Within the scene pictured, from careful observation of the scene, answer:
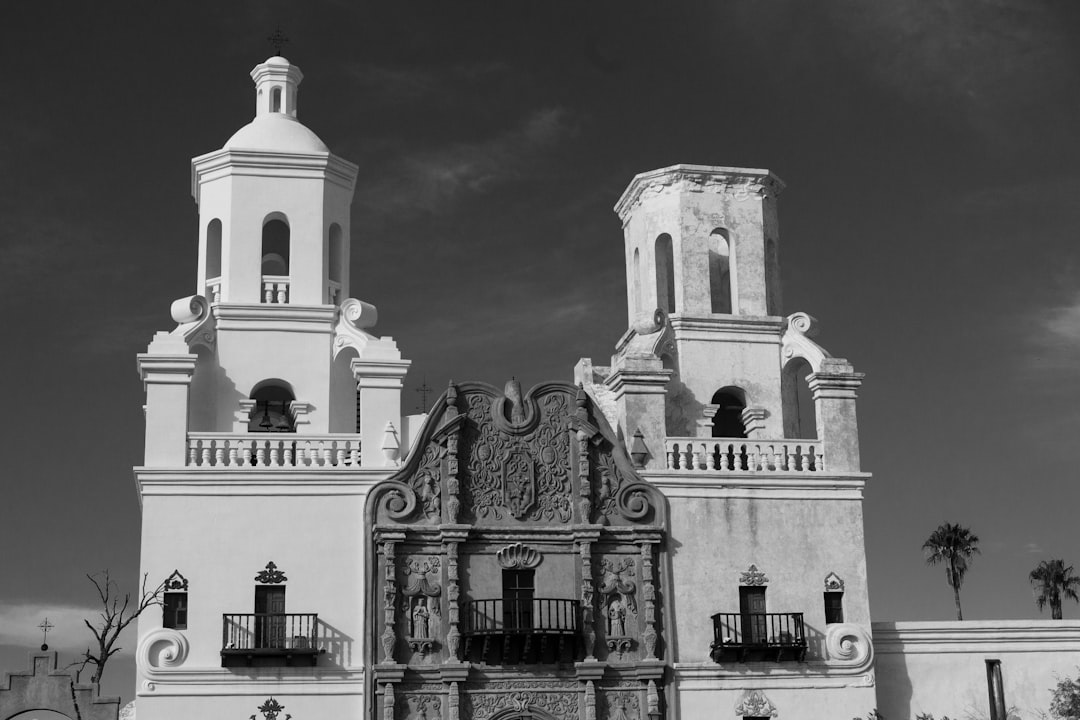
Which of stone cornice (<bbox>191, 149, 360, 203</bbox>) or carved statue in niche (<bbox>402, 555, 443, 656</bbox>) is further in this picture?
stone cornice (<bbox>191, 149, 360, 203</bbox>)

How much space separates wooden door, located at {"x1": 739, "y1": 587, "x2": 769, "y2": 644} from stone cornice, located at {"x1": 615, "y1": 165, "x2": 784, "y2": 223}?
→ 1026 centimetres

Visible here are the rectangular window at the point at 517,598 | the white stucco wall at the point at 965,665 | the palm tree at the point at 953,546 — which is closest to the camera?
the rectangular window at the point at 517,598

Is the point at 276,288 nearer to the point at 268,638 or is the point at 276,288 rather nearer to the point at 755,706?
the point at 268,638

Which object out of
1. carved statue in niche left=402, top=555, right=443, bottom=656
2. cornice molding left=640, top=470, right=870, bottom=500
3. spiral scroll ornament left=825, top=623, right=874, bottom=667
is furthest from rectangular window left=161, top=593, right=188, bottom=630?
spiral scroll ornament left=825, top=623, right=874, bottom=667

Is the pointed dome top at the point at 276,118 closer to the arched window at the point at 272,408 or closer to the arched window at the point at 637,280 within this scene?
the arched window at the point at 272,408

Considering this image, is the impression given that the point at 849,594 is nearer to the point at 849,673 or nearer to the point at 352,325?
the point at 849,673

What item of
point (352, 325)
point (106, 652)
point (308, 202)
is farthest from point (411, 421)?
point (106, 652)

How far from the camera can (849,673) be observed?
1517 inches

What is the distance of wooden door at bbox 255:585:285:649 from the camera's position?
119ft

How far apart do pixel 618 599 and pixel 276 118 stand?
51.1ft

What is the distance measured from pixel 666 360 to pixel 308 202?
9684mm

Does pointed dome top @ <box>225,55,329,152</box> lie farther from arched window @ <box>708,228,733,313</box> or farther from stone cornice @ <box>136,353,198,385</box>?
arched window @ <box>708,228,733,313</box>

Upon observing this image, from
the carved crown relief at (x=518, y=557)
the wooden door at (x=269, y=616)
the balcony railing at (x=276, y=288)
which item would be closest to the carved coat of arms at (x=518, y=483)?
the carved crown relief at (x=518, y=557)

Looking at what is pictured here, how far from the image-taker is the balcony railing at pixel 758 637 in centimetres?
3778
